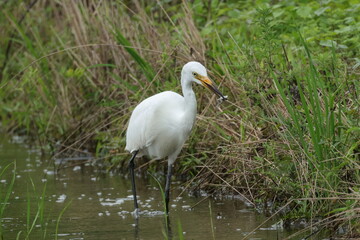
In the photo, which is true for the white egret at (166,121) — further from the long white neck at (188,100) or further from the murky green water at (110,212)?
the murky green water at (110,212)

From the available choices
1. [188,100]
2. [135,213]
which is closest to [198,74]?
[188,100]

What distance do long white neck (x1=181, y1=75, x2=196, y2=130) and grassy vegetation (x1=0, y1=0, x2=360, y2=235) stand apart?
441 millimetres

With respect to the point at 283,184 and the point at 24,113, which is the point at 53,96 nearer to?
the point at 24,113

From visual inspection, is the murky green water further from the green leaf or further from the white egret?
the green leaf

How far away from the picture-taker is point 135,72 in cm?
891

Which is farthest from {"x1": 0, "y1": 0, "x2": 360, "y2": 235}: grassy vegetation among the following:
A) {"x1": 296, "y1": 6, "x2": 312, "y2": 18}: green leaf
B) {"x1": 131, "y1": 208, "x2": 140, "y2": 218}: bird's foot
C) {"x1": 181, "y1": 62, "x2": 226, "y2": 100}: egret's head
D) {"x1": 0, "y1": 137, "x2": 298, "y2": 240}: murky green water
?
{"x1": 131, "y1": 208, "x2": 140, "y2": 218}: bird's foot

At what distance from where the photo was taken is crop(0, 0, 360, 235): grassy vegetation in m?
5.50

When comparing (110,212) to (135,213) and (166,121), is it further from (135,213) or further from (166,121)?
(166,121)

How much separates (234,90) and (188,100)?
2.93ft

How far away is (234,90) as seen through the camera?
23.7 ft

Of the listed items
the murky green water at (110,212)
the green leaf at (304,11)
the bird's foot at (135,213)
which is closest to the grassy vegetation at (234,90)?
the green leaf at (304,11)

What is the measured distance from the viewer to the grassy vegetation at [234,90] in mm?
5504

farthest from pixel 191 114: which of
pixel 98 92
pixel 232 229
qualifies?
pixel 98 92

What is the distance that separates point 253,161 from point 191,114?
71cm
